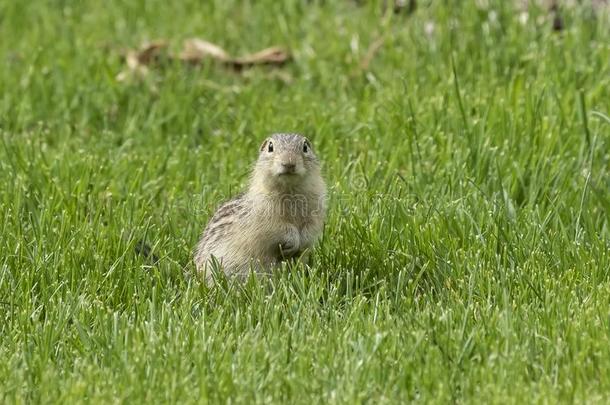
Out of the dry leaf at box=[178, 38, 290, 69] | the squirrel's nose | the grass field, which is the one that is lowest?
the grass field

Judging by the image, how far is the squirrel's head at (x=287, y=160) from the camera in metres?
6.63

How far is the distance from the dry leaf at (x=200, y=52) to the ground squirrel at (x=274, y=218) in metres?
3.42

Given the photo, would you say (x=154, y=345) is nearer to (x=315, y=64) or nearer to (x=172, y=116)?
(x=172, y=116)

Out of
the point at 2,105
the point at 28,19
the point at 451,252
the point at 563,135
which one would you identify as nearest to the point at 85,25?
the point at 28,19

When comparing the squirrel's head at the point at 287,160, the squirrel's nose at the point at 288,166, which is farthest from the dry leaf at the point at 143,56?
the squirrel's nose at the point at 288,166

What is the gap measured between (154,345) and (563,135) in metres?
3.52

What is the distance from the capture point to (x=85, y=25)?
35.8ft

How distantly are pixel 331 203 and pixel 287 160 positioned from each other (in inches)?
39.6

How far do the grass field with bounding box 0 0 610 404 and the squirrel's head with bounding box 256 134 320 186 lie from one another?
0.44 meters

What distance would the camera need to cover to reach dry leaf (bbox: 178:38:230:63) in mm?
10148

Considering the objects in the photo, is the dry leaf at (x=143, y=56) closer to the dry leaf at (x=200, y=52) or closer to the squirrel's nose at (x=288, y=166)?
the dry leaf at (x=200, y=52)

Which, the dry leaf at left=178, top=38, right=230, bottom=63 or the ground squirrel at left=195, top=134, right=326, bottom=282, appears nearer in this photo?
the ground squirrel at left=195, top=134, right=326, bottom=282

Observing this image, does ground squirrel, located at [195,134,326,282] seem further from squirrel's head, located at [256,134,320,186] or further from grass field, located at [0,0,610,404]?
grass field, located at [0,0,610,404]

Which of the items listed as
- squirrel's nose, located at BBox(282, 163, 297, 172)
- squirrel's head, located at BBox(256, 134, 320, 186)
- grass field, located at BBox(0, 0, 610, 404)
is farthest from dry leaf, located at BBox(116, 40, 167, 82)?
squirrel's nose, located at BBox(282, 163, 297, 172)
